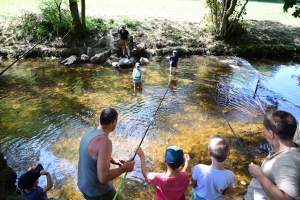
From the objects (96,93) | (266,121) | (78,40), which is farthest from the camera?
(78,40)

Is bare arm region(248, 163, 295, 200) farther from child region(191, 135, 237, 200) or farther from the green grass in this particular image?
the green grass

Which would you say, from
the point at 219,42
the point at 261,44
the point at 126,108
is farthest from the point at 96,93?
the point at 261,44

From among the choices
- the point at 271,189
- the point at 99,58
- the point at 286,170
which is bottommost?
the point at 99,58

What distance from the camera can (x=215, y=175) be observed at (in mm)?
2748

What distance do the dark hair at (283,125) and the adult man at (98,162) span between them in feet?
5.35

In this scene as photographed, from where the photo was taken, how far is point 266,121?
2.25 metres

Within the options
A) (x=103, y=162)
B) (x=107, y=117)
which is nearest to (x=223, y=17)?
(x=107, y=117)

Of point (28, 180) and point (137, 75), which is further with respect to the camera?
point (137, 75)

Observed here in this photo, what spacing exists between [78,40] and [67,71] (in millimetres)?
4265

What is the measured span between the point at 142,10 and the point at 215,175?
1981 centimetres

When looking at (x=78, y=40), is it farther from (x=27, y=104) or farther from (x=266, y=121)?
(x=266, y=121)

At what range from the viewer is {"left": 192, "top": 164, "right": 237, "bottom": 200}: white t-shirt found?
2.74 meters

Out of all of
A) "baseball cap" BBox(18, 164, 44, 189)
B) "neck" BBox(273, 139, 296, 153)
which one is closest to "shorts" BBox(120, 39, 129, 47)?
"baseball cap" BBox(18, 164, 44, 189)

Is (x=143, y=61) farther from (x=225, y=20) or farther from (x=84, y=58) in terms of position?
(x=225, y=20)
